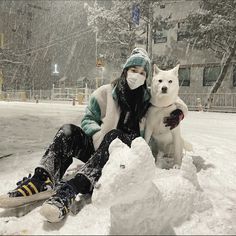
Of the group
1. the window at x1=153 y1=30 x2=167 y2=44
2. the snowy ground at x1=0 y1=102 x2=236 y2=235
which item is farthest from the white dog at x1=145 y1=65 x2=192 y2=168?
the window at x1=153 y1=30 x2=167 y2=44

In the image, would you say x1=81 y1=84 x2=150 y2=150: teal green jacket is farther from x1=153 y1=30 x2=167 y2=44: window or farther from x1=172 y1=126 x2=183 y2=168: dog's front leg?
x1=153 y1=30 x2=167 y2=44: window

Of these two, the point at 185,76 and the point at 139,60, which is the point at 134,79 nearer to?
the point at 139,60

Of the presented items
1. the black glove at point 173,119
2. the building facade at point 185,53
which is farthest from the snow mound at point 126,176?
the building facade at point 185,53

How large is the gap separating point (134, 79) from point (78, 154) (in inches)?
32.3

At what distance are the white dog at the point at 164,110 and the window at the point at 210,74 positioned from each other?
1676 centimetres

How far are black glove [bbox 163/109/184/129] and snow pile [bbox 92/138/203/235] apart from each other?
0.97 meters

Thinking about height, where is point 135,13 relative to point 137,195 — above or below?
above

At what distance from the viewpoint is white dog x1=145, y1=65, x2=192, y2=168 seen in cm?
293

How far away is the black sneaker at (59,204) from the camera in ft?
6.23

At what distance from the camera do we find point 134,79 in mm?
2768

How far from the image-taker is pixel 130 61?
2814 millimetres

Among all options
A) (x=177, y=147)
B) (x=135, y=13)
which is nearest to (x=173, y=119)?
(x=177, y=147)

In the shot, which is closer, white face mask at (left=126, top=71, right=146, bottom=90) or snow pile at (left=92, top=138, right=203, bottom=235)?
snow pile at (left=92, top=138, right=203, bottom=235)

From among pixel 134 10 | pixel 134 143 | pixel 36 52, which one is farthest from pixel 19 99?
pixel 134 143
